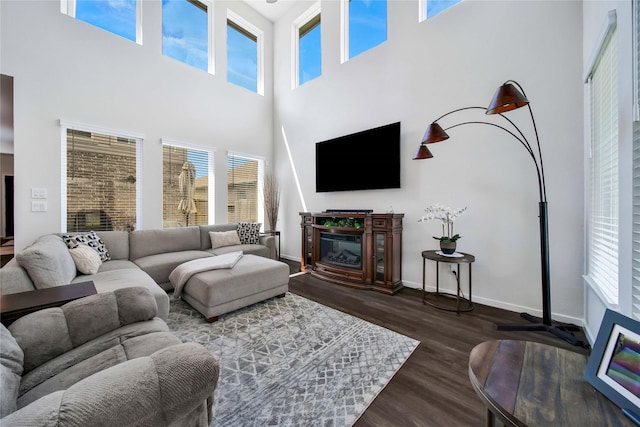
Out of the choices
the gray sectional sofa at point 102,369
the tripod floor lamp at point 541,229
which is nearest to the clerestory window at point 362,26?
the tripod floor lamp at point 541,229

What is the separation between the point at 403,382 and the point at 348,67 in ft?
14.2

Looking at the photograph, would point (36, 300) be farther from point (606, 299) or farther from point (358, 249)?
point (606, 299)

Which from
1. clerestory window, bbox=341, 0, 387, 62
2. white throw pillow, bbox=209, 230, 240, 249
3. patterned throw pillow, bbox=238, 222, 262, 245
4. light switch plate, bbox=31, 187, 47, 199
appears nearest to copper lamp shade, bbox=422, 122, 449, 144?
clerestory window, bbox=341, 0, 387, 62

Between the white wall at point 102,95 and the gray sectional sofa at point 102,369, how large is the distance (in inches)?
111

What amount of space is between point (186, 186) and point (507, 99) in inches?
176

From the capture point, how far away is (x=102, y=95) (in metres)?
3.40

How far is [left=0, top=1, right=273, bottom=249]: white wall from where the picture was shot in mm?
2861

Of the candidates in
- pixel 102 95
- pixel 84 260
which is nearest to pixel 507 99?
pixel 84 260

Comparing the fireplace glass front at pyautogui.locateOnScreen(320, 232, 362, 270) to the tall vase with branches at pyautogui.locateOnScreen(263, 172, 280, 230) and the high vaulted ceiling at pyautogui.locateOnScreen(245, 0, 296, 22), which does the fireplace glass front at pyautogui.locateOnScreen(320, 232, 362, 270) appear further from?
the high vaulted ceiling at pyautogui.locateOnScreen(245, 0, 296, 22)

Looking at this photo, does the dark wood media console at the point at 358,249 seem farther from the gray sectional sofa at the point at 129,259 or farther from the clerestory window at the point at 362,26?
the clerestory window at the point at 362,26

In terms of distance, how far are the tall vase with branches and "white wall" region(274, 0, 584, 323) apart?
1657mm

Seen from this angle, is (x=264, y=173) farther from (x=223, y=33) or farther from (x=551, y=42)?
(x=551, y=42)

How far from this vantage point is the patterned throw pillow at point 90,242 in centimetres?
275

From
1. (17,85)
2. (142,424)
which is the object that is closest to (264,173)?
(17,85)
